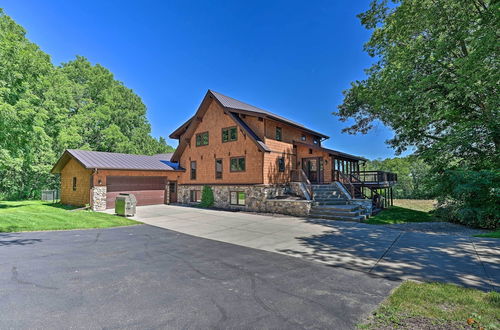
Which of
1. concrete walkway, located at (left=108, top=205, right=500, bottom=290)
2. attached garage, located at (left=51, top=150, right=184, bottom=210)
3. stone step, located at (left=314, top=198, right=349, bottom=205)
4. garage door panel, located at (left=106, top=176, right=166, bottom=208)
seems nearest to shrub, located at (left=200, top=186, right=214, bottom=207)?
attached garage, located at (left=51, top=150, right=184, bottom=210)

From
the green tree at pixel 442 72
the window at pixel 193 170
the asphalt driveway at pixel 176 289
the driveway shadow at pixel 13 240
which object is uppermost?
the green tree at pixel 442 72

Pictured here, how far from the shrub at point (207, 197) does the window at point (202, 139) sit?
404cm

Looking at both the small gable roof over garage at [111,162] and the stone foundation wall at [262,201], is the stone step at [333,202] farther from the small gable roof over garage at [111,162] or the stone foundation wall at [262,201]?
the small gable roof over garage at [111,162]

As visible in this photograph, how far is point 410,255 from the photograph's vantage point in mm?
6328

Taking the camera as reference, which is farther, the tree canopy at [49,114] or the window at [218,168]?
the window at [218,168]

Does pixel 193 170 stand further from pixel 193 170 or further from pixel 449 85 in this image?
pixel 449 85

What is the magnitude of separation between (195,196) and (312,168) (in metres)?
11.1

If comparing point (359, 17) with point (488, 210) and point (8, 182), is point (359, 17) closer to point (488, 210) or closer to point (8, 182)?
point (488, 210)

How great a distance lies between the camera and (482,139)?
12453 millimetres

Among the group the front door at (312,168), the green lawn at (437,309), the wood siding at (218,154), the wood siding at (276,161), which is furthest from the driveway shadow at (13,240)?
the front door at (312,168)

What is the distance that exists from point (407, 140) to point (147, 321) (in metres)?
21.6

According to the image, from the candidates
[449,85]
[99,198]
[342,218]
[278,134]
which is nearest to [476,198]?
[449,85]

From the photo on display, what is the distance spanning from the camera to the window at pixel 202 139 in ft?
66.8

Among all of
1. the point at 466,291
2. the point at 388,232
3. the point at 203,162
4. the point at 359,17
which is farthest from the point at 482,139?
the point at 203,162
